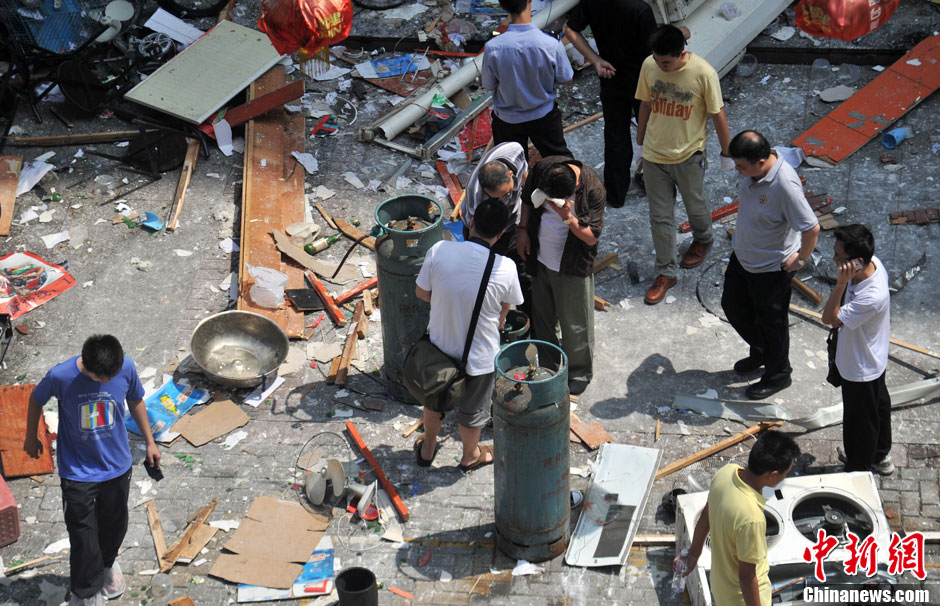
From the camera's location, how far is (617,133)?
26.9ft

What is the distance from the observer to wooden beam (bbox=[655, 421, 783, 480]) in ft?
20.4

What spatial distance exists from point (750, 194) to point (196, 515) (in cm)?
405

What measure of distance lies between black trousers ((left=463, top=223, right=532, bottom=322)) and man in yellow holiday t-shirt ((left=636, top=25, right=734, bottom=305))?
1163mm

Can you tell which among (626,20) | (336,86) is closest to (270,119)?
(336,86)

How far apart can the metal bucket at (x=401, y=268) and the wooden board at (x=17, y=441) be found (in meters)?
2.34

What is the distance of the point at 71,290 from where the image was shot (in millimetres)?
8000

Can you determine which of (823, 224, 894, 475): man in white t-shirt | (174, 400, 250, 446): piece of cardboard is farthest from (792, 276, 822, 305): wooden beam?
(174, 400, 250, 446): piece of cardboard

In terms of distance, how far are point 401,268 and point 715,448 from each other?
2.39m

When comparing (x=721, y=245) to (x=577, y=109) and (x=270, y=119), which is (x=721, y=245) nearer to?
(x=577, y=109)

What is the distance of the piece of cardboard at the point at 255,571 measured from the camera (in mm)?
5598

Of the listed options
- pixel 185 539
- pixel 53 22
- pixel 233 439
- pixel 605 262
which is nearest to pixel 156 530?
pixel 185 539

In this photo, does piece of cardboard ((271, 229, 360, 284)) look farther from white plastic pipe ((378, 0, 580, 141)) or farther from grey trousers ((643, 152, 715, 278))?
grey trousers ((643, 152, 715, 278))

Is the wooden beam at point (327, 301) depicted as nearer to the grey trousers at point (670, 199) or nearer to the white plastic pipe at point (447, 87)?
the white plastic pipe at point (447, 87)

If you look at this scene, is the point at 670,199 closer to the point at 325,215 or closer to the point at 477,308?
the point at 477,308
